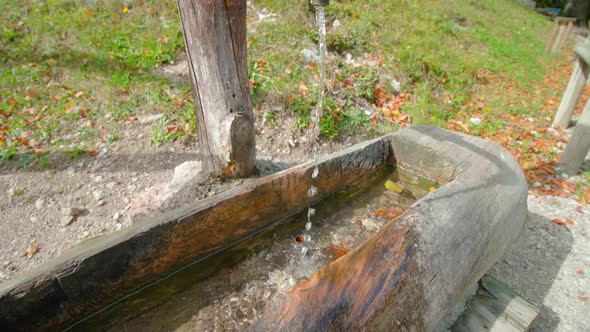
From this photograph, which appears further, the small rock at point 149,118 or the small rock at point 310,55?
the small rock at point 310,55

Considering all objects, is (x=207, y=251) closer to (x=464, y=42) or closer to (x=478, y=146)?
(x=478, y=146)

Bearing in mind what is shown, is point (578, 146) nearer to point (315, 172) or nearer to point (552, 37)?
point (315, 172)

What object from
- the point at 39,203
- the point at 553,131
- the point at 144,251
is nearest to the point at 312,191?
the point at 144,251

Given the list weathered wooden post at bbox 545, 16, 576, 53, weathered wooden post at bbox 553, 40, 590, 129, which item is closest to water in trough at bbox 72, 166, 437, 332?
weathered wooden post at bbox 553, 40, 590, 129

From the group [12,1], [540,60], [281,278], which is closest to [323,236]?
[281,278]

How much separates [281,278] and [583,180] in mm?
3164

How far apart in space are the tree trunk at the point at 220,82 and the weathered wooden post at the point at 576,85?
360 centimetres

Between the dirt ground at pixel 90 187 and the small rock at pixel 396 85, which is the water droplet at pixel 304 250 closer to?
the dirt ground at pixel 90 187

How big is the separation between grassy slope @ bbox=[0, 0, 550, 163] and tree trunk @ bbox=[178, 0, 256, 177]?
114 cm

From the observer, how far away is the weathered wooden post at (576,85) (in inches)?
135

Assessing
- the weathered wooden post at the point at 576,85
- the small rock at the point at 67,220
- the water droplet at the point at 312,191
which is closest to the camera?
the water droplet at the point at 312,191

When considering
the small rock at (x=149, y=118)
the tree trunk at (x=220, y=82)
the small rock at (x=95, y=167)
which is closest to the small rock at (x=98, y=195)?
the small rock at (x=95, y=167)

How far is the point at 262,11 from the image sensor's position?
16.5 ft

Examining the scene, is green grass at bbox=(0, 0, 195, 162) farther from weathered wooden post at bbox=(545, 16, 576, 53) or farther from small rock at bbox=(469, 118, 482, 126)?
weathered wooden post at bbox=(545, 16, 576, 53)
